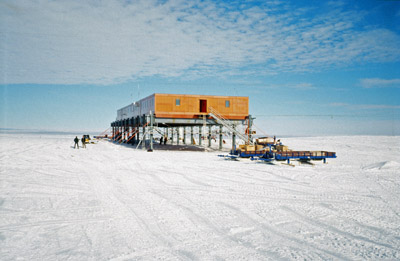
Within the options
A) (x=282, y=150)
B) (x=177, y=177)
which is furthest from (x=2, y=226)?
(x=282, y=150)

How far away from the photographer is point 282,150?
21.0 meters

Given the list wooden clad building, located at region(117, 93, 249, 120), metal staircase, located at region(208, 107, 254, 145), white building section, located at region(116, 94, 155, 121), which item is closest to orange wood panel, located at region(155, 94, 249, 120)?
wooden clad building, located at region(117, 93, 249, 120)

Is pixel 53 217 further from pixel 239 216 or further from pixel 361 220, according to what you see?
pixel 361 220

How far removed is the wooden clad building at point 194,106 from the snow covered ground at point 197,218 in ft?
58.3

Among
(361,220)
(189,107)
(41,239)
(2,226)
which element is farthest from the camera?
(189,107)

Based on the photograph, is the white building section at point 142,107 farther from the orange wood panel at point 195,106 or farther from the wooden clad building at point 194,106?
the orange wood panel at point 195,106

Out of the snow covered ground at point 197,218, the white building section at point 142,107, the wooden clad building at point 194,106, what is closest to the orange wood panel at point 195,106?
the wooden clad building at point 194,106

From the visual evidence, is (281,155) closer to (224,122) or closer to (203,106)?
(224,122)

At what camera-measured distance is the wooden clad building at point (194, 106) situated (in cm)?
3036

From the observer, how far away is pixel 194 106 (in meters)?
31.2

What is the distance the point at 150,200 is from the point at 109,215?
5.73 ft

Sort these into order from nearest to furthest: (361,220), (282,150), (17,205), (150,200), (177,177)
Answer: (361,220) → (17,205) → (150,200) → (177,177) → (282,150)

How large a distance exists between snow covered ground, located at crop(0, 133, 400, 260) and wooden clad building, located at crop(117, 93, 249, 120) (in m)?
17.8

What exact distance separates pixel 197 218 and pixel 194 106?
24.3m
